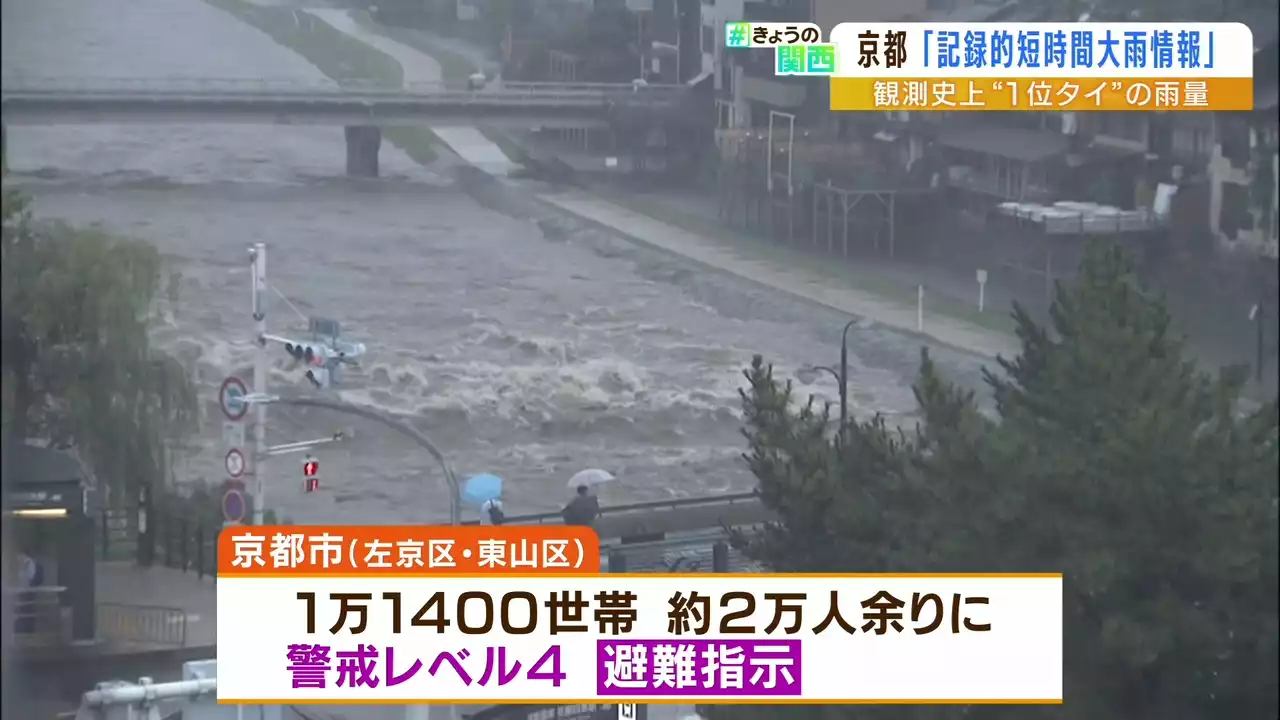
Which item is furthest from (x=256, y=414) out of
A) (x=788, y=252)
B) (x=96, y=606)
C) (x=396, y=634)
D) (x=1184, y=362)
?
(x=1184, y=362)

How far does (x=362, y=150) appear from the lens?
3643 millimetres

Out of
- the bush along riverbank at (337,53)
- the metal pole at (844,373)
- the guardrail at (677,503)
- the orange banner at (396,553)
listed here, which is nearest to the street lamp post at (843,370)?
the metal pole at (844,373)

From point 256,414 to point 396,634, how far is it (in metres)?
0.74

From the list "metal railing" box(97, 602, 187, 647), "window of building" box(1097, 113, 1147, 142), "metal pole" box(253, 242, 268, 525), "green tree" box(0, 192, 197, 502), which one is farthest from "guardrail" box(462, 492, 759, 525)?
"window of building" box(1097, 113, 1147, 142)

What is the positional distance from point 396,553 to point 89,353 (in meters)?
0.84

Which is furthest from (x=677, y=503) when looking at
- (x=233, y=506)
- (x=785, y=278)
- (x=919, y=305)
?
(x=233, y=506)

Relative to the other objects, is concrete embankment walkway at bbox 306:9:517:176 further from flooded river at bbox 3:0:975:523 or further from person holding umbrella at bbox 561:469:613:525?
person holding umbrella at bbox 561:469:613:525

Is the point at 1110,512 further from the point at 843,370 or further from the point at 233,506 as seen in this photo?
the point at 233,506

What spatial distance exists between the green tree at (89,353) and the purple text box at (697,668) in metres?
1.09

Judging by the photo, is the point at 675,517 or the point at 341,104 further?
the point at 341,104

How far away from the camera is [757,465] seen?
3.45 m

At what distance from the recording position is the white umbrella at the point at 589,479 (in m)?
3.48

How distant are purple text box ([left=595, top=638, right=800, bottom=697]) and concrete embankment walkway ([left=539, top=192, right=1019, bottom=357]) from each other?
745 mm
